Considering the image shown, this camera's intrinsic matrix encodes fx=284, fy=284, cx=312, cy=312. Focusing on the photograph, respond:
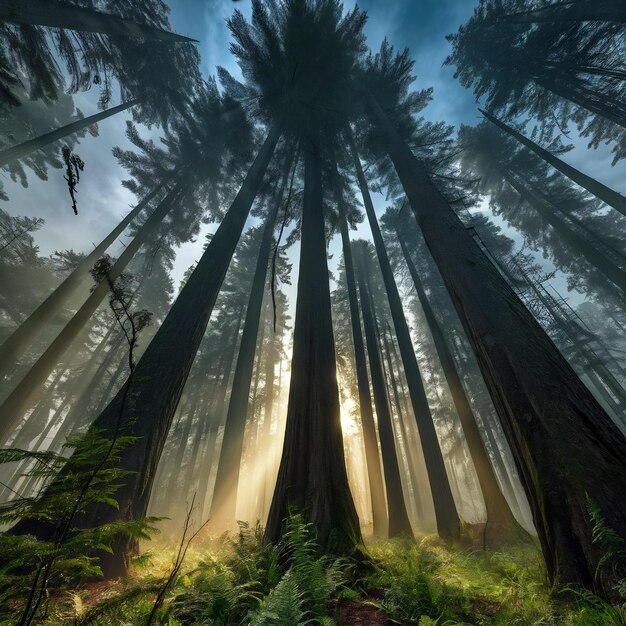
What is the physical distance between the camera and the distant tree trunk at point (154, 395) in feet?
11.2

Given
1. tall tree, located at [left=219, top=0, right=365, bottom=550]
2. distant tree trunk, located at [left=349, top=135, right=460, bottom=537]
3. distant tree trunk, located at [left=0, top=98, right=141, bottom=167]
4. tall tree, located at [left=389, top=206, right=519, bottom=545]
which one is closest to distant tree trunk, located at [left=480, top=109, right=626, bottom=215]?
tall tree, located at [left=219, top=0, right=365, bottom=550]

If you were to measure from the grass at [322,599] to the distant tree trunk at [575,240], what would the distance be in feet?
57.0

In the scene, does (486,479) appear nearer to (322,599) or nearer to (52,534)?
(322,599)

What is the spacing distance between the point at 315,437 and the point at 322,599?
2.30m

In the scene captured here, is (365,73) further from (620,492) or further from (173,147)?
(620,492)

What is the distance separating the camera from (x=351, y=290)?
1329cm

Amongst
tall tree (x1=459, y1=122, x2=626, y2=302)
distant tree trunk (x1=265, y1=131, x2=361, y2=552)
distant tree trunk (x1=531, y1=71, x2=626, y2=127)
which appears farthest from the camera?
tall tree (x1=459, y1=122, x2=626, y2=302)

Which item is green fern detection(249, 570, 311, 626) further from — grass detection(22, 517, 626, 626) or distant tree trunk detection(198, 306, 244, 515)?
distant tree trunk detection(198, 306, 244, 515)

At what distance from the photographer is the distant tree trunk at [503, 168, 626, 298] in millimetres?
13898

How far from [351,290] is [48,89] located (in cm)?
1158

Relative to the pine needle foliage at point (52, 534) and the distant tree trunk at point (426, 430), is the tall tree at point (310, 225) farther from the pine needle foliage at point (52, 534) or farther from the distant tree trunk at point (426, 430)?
the distant tree trunk at point (426, 430)

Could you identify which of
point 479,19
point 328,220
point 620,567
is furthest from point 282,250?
point 479,19

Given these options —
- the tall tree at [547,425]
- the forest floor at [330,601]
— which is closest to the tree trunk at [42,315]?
the forest floor at [330,601]

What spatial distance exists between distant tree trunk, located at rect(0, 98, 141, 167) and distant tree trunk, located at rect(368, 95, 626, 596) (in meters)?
15.0
